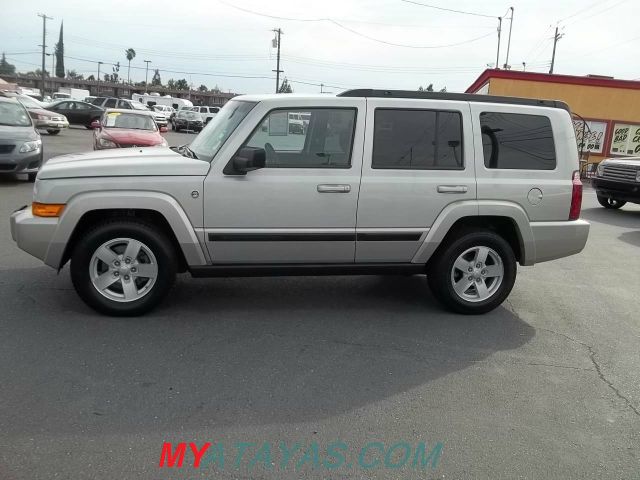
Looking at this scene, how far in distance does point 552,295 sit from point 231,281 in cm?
344

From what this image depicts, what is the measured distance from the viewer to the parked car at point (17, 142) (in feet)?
36.6

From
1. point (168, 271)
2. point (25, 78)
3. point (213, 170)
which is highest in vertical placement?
point (25, 78)

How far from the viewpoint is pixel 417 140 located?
16.6ft

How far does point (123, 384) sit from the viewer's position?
368 cm

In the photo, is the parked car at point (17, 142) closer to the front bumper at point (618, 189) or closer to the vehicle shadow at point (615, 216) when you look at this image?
the vehicle shadow at point (615, 216)

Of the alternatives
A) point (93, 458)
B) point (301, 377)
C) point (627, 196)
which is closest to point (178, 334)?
point (301, 377)

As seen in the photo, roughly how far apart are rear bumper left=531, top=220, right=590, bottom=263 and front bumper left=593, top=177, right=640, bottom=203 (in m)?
8.35

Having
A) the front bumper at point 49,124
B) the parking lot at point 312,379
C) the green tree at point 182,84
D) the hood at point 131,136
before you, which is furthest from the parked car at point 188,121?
the green tree at point 182,84

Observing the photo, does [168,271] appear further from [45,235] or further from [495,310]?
[495,310]

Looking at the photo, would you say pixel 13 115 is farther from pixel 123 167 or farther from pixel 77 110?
pixel 77 110

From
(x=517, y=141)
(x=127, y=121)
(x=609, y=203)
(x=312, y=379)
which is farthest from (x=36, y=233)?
(x=609, y=203)

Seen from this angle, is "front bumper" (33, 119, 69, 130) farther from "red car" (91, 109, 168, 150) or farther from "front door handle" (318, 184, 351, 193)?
"front door handle" (318, 184, 351, 193)

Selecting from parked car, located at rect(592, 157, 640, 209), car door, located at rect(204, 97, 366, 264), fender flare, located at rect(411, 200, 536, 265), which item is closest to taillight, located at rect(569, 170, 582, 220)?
fender flare, located at rect(411, 200, 536, 265)

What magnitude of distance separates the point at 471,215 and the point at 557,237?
0.90 m
